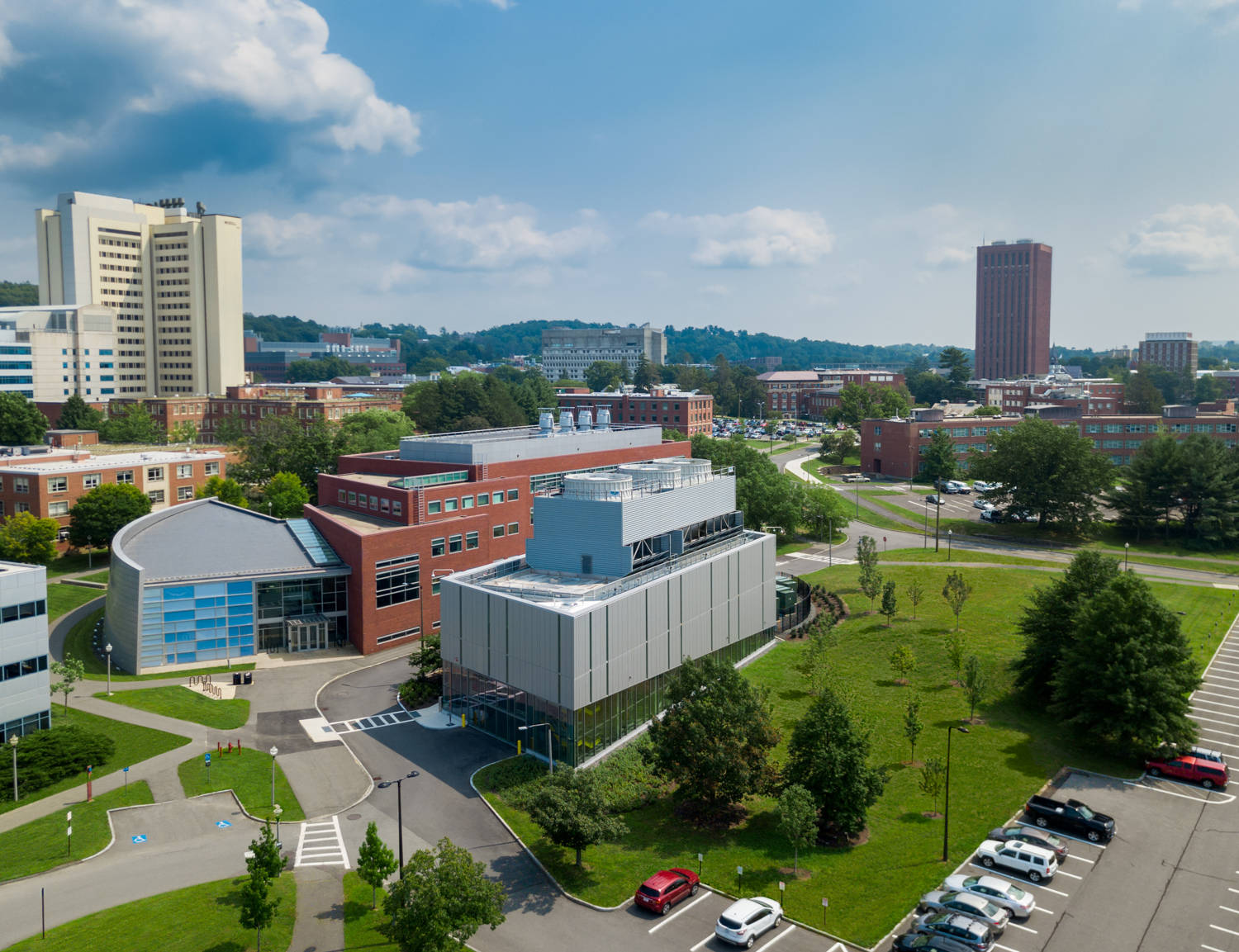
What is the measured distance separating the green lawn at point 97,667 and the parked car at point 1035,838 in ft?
146

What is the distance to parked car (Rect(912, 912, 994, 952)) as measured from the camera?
96.2 feet

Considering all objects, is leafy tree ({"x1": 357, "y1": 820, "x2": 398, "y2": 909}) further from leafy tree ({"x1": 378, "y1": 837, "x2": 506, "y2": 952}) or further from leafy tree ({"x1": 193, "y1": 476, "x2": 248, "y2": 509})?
leafy tree ({"x1": 193, "y1": 476, "x2": 248, "y2": 509})

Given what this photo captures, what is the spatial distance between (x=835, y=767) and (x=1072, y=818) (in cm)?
985

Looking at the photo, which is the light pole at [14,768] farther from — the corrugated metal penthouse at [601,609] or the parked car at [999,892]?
the parked car at [999,892]

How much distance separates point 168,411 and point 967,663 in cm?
13998

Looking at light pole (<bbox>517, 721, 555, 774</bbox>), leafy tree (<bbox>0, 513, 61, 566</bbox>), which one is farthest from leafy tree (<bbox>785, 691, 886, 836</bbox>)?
leafy tree (<bbox>0, 513, 61, 566</bbox>)

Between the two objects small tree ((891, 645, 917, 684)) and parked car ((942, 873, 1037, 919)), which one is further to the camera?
small tree ((891, 645, 917, 684))

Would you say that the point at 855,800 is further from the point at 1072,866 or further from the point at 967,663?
the point at 967,663

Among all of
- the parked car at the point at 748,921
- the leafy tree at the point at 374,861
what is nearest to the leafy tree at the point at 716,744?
the parked car at the point at 748,921

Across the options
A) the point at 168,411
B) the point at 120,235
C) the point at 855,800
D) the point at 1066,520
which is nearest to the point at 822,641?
the point at 855,800

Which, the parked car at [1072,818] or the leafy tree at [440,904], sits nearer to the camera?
the leafy tree at [440,904]

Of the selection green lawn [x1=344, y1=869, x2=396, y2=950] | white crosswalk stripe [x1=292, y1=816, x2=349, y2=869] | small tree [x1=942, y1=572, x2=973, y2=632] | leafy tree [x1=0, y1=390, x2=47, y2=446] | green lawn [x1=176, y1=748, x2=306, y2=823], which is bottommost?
green lawn [x1=344, y1=869, x2=396, y2=950]

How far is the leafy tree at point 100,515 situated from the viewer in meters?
84.1

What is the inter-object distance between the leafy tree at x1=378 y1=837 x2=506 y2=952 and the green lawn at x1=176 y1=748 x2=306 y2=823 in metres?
12.7
